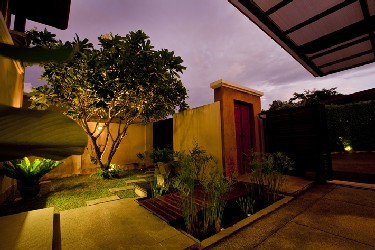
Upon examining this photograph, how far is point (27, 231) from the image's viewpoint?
9.27 feet

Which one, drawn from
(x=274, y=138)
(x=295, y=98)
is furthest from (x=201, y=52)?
(x=274, y=138)

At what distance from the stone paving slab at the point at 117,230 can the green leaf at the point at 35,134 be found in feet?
8.98

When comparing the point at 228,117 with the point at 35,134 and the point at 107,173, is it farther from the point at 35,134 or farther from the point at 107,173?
the point at 35,134

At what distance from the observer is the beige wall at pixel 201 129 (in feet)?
21.1

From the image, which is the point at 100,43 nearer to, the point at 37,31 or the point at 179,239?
the point at 37,31

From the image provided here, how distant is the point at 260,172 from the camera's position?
4.46m

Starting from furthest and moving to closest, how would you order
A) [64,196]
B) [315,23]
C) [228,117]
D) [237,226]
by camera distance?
[228,117]
[64,196]
[315,23]
[237,226]

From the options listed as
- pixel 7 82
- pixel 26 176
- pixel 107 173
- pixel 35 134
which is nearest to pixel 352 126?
pixel 107 173

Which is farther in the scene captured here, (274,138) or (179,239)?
(274,138)

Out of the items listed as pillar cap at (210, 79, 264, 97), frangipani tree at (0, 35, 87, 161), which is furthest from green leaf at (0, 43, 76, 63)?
pillar cap at (210, 79, 264, 97)

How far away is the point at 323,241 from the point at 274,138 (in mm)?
4715

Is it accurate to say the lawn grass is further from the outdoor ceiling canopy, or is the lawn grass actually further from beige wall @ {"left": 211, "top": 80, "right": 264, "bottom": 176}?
the outdoor ceiling canopy

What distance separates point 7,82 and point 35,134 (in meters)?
6.15

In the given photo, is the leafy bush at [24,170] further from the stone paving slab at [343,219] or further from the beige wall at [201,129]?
the stone paving slab at [343,219]
